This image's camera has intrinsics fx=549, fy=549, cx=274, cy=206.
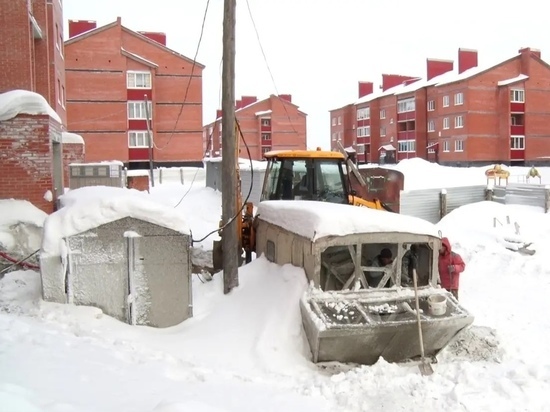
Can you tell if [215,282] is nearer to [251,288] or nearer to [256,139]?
[251,288]

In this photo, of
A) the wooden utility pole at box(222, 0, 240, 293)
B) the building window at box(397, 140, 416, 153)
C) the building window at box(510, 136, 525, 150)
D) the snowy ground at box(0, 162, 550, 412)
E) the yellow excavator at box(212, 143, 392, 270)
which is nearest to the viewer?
the snowy ground at box(0, 162, 550, 412)

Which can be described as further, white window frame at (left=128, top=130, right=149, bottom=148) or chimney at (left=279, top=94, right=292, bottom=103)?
chimney at (left=279, top=94, right=292, bottom=103)

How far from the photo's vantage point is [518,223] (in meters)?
15.4

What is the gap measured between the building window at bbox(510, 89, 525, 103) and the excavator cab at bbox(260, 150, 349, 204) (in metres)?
45.8

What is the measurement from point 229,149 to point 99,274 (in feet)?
8.87

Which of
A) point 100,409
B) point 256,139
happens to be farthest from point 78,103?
point 100,409

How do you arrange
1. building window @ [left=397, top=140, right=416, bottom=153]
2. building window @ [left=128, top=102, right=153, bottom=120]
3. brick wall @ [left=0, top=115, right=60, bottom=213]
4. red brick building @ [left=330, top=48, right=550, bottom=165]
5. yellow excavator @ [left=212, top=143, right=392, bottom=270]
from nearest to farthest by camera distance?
brick wall @ [left=0, top=115, right=60, bottom=213] → yellow excavator @ [left=212, top=143, right=392, bottom=270] → building window @ [left=128, top=102, right=153, bottom=120] → red brick building @ [left=330, top=48, right=550, bottom=165] → building window @ [left=397, top=140, right=416, bottom=153]

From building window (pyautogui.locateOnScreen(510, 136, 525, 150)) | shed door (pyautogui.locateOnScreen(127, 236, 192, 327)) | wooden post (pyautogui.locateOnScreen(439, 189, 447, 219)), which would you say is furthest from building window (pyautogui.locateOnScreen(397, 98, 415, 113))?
shed door (pyautogui.locateOnScreen(127, 236, 192, 327))

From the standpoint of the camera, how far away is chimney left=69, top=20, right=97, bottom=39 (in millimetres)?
45719

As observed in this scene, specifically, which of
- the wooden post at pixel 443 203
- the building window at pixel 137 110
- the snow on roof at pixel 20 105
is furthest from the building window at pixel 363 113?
the snow on roof at pixel 20 105

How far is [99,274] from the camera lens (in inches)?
299

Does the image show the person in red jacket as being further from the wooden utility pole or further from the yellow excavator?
the wooden utility pole

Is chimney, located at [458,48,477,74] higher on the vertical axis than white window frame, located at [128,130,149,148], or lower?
higher

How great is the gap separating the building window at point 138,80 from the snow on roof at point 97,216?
127ft
